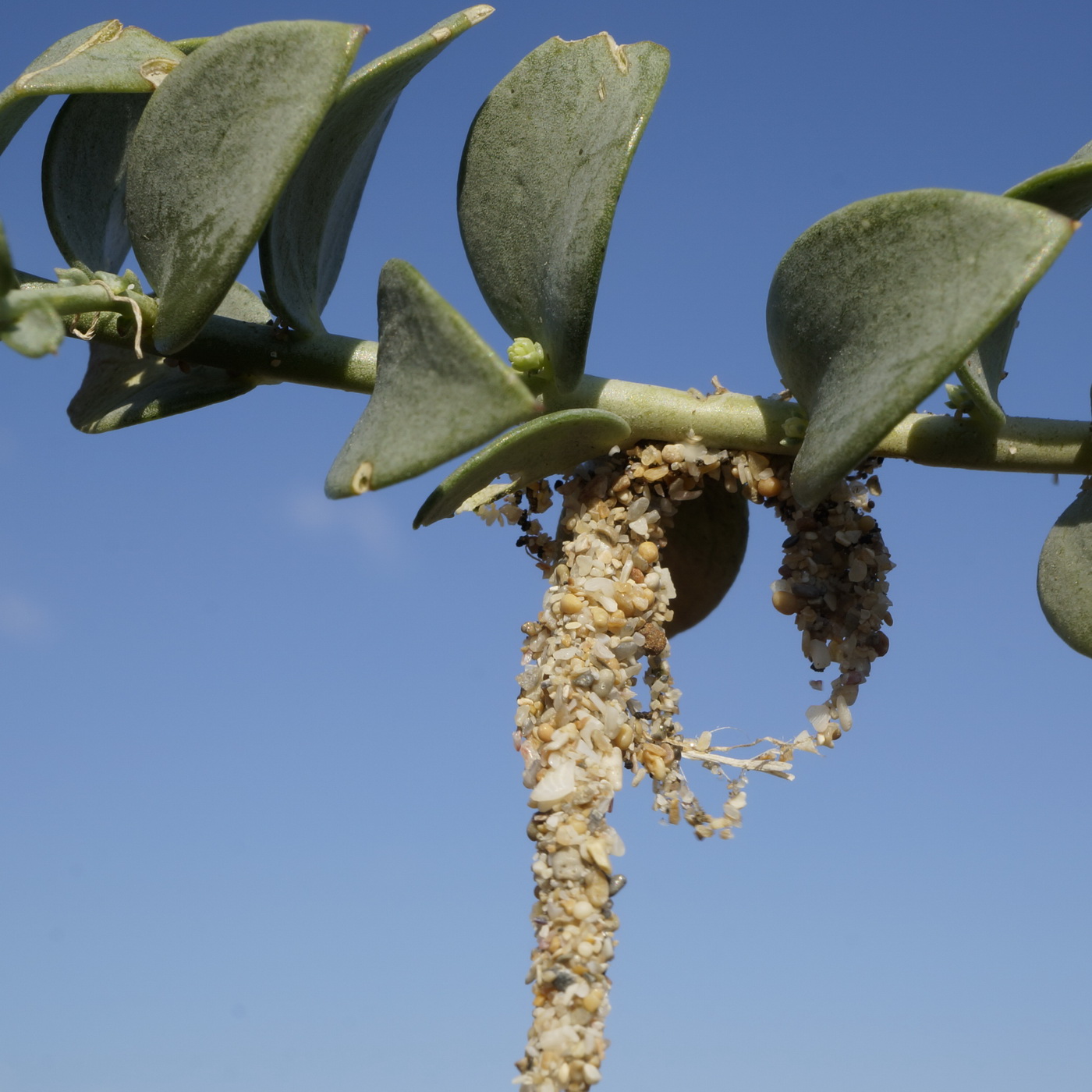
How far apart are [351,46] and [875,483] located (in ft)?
1.76

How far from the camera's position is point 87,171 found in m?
1.02

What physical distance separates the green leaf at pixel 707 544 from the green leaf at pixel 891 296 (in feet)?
0.91

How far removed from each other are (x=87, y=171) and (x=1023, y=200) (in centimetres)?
73

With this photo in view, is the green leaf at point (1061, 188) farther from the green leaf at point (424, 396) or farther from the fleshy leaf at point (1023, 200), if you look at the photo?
the green leaf at point (424, 396)

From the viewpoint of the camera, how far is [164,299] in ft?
2.82

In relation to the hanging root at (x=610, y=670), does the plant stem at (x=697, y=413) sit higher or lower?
higher

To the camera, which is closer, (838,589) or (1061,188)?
(1061,188)

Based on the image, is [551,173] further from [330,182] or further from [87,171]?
[87,171]

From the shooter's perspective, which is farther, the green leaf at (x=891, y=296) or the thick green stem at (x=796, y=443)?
the thick green stem at (x=796, y=443)

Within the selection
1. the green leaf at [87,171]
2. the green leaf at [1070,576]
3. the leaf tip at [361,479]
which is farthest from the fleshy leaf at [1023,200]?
the green leaf at [87,171]

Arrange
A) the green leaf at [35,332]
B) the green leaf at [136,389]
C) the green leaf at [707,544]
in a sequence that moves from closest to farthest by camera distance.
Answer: the green leaf at [35,332] < the green leaf at [136,389] < the green leaf at [707,544]

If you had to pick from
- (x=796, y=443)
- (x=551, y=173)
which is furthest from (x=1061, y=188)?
(x=551, y=173)

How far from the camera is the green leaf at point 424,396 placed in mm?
742

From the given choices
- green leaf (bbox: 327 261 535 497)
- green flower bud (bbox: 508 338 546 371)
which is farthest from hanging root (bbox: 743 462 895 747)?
green leaf (bbox: 327 261 535 497)
